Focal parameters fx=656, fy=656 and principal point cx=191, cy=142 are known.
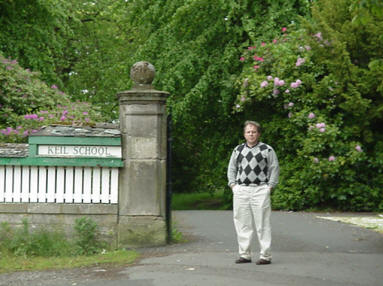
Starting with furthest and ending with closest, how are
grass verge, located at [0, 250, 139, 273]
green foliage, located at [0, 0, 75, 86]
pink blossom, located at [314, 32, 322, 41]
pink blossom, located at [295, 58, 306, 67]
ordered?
green foliage, located at [0, 0, 75, 86], pink blossom, located at [295, 58, 306, 67], pink blossom, located at [314, 32, 322, 41], grass verge, located at [0, 250, 139, 273]

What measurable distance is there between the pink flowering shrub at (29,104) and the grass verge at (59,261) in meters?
5.06

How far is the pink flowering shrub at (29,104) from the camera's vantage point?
45.6 feet

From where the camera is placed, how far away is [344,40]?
1494 cm

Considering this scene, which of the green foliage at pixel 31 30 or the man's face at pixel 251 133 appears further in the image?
the green foliage at pixel 31 30

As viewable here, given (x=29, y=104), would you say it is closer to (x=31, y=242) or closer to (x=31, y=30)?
(x=31, y=30)

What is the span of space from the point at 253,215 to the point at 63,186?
2921 mm

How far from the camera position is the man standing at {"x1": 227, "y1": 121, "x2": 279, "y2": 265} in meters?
7.94

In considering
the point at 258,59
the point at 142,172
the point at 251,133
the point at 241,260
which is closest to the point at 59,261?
the point at 142,172

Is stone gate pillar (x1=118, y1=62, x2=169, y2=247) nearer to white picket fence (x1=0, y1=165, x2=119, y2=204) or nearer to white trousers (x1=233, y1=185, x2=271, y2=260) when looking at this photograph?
white picket fence (x1=0, y1=165, x2=119, y2=204)

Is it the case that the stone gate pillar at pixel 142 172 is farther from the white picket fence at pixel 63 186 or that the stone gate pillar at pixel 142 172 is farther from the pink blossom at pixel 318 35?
the pink blossom at pixel 318 35

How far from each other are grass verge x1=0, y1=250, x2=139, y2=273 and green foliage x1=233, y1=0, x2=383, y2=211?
7426 millimetres

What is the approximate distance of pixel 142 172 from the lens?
30.7 ft

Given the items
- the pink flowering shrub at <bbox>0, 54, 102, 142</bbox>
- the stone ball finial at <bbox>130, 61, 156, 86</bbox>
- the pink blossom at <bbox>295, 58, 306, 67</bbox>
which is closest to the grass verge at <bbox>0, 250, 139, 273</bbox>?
the stone ball finial at <bbox>130, 61, 156, 86</bbox>

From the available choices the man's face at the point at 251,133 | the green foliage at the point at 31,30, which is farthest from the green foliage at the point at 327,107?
the green foliage at the point at 31,30
